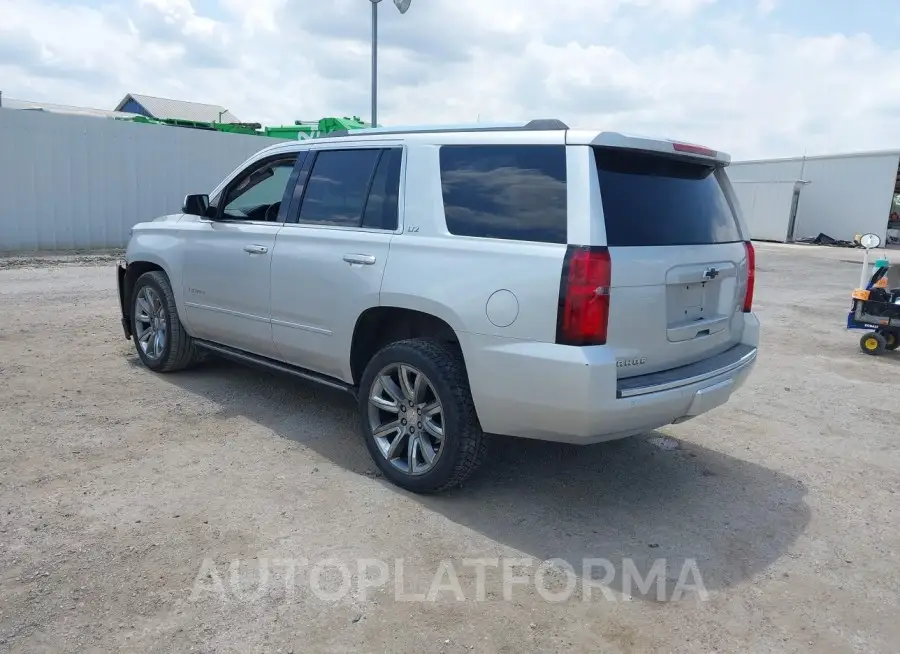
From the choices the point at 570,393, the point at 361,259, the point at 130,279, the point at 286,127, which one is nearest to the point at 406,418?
the point at 361,259

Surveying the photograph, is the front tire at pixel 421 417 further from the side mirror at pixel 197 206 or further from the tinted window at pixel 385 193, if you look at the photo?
the side mirror at pixel 197 206

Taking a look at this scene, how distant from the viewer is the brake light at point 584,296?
332cm

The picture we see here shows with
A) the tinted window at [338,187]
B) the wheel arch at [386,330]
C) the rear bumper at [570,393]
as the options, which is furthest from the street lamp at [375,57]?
the rear bumper at [570,393]

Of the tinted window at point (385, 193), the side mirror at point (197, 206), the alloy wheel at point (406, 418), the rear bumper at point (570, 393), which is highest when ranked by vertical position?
the tinted window at point (385, 193)

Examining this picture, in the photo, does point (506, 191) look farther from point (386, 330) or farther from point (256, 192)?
point (256, 192)

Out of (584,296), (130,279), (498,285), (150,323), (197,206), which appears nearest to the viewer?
(584,296)

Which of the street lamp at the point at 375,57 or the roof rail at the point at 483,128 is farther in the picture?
the street lamp at the point at 375,57

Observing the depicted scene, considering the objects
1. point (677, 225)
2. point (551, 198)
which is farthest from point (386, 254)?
point (677, 225)

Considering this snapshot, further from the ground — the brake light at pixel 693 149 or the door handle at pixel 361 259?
the brake light at pixel 693 149

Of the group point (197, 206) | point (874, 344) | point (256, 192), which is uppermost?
point (256, 192)

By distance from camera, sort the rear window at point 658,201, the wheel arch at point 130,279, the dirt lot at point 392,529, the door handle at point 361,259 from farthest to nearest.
Result: the wheel arch at point 130,279 < the door handle at point 361,259 < the rear window at point 658,201 < the dirt lot at point 392,529

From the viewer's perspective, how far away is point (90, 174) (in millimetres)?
14609

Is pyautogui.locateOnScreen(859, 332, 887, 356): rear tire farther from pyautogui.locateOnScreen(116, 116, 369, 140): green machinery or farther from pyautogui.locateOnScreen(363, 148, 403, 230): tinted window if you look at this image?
pyautogui.locateOnScreen(116, 116, 369, 140): green machinery

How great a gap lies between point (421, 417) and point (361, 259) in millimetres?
1013
